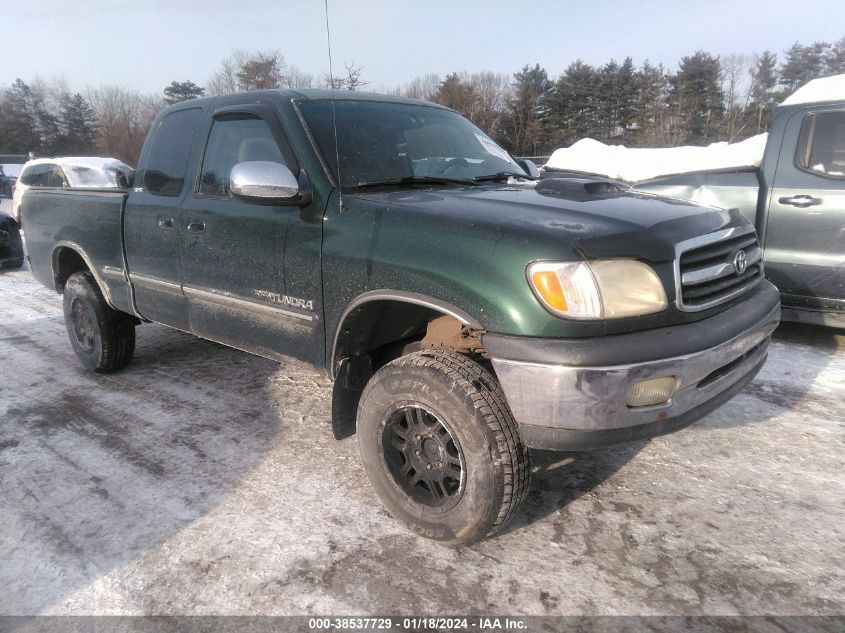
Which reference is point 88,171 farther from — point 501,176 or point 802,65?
point 802,65

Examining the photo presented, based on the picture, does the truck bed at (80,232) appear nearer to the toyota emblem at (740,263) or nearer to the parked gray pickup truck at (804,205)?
the toyota emblem at (740,263)

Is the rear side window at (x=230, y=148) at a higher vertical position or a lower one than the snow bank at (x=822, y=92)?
lower

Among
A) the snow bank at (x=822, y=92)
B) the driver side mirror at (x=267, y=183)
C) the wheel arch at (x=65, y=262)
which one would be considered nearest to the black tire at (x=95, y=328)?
the wheel arch at (x=65, y=262)

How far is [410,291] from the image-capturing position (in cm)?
236

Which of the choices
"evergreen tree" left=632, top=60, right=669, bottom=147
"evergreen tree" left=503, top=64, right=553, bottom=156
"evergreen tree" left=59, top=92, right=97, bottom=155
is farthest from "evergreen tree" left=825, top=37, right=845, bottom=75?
"evergreen tree" left=59, top=92, right=97, bottom=155

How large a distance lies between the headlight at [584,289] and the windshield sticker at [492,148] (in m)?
1.78

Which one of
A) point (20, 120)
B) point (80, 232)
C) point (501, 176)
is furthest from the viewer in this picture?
point (20, 120)

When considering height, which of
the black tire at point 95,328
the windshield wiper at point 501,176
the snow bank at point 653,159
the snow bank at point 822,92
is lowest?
the black tire at point 95,328

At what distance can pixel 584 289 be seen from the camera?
6.76 ft

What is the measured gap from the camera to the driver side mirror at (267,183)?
107 inches

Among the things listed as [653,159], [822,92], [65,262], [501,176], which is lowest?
[65,262]

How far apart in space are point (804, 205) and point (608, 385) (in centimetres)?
387

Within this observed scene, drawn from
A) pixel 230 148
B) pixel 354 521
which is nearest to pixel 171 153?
pixel 230 148

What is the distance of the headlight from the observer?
6.74 ft
